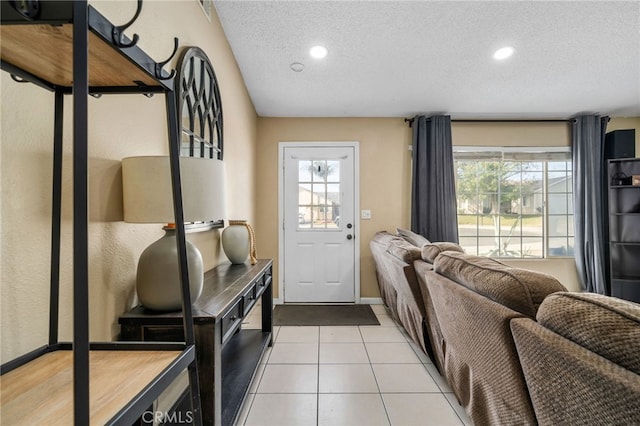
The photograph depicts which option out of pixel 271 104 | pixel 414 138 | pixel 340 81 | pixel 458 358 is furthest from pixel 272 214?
pixel 458 358

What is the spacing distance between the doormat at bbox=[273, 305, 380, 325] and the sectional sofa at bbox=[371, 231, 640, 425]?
4.98 ft

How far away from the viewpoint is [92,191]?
1.08 metres

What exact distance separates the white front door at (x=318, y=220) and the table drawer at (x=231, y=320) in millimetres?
2513

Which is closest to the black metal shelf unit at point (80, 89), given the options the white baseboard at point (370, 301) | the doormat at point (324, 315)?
the doormat at point (324, 315)

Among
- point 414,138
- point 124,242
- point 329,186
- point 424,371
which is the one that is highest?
point 414,138

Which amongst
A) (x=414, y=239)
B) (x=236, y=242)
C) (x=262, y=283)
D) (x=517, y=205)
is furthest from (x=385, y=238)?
(x=517, y=205)

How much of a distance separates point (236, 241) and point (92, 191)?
47.2 inches

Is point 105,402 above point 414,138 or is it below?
below

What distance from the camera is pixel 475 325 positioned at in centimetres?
123

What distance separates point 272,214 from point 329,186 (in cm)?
85

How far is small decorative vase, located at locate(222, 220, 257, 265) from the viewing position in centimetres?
222

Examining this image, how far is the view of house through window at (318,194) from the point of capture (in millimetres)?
4039

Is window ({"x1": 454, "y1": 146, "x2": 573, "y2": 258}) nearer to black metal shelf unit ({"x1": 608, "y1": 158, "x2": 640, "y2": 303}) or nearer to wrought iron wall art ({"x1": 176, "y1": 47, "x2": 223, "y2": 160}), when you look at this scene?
black metal shelf unit ({"x1": 608, "y1": 158, "x2": 640, "y2": 303})

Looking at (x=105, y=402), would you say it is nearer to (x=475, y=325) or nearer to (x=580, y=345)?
(x=580, y=345)
